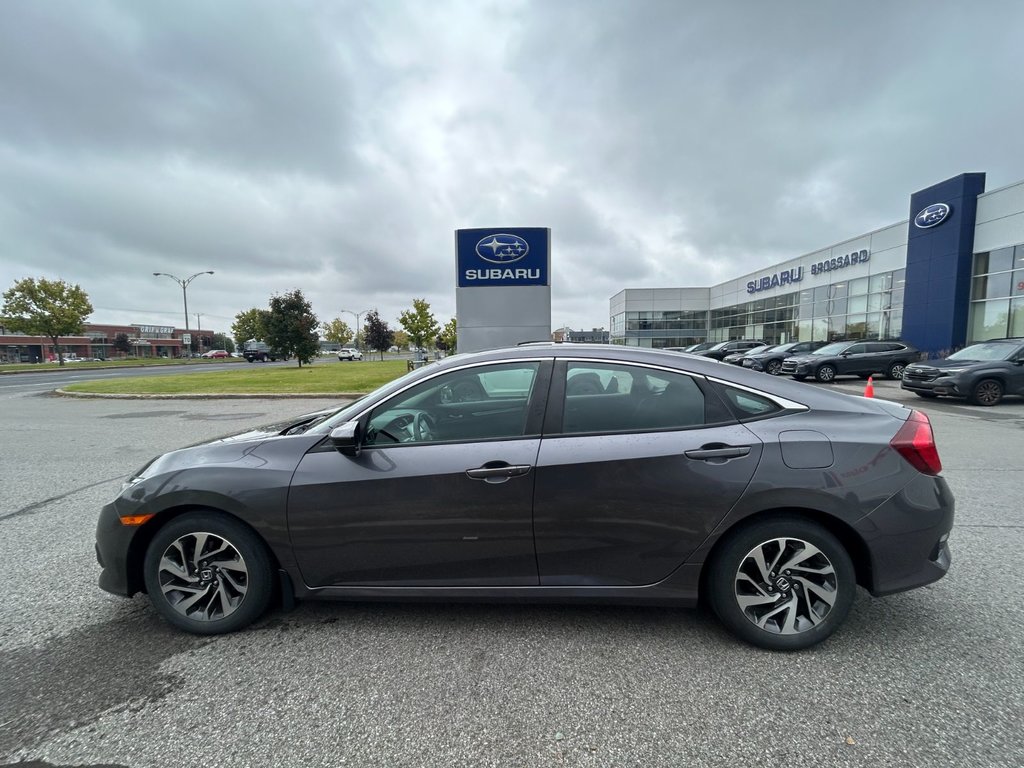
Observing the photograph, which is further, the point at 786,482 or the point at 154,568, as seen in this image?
the point at 154,568

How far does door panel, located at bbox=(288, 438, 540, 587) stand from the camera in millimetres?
2414

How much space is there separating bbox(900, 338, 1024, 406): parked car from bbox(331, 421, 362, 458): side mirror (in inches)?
566

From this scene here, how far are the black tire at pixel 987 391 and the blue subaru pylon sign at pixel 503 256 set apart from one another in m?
10.6

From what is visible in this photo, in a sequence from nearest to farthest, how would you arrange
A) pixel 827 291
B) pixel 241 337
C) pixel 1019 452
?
pixel 1019 452
pixel 827 291
pixel 241 337

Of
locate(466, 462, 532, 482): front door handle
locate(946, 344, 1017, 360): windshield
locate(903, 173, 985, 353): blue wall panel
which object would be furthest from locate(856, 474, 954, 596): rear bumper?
locate(903, 173, 985, 353): blue wall panel

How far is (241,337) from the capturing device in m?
86.3

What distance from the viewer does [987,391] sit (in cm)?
1102

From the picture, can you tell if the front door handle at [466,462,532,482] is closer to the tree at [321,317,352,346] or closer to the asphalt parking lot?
the asphalt parking lot

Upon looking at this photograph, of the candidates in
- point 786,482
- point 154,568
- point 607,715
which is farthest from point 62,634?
point 786,482

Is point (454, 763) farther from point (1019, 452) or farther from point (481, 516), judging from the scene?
point (1019, 452)

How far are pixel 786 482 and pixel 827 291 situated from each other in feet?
118

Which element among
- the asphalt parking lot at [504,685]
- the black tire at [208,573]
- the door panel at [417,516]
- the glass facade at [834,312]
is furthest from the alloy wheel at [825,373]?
the black tire at [208,573]

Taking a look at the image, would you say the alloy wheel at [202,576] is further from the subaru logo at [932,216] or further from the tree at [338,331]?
the tree at [338,331]

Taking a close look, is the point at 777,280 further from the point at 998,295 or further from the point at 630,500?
the point at 630,500
